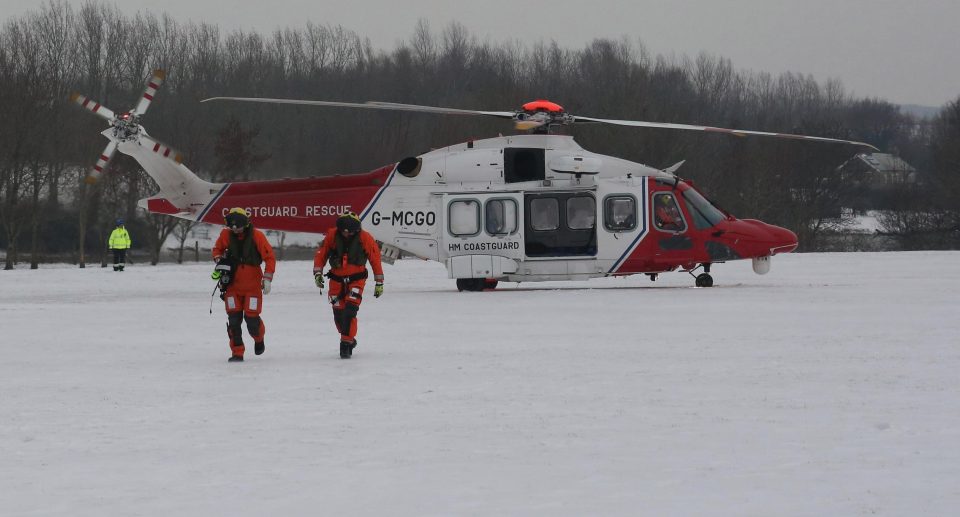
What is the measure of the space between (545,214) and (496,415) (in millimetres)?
15192

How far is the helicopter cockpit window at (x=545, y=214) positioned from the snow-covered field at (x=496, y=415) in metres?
5.60

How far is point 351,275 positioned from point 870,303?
9455mm

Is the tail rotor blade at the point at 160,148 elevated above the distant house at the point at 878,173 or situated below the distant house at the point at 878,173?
below

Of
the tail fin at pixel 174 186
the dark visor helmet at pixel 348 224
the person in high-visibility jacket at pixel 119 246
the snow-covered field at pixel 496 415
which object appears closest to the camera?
the snow-covered field at pixel 496 415

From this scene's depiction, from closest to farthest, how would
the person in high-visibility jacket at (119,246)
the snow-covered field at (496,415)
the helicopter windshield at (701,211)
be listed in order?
the snow-covered field at (496,415) < the helicopter windshield at (701,211) < the person in high-visibility jacket at (119,246)

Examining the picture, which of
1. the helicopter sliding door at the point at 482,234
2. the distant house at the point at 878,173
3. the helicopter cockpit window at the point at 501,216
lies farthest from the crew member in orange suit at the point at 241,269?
the distant house at the point at 878,173

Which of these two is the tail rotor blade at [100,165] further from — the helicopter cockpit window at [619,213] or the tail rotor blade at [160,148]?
the helicopter cockpit window at [619,213]

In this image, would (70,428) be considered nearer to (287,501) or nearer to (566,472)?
(287,501)

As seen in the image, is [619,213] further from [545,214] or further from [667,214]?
[545,214]

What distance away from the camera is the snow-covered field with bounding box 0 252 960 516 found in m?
6.65

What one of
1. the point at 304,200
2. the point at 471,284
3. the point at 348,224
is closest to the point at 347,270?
the point at 348,224

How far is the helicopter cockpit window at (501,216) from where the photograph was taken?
24312 millimetres

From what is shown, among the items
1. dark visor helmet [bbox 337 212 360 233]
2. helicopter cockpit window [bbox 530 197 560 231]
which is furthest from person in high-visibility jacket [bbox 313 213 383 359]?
helicopter cockpit window [bbox 530 197 560 231]

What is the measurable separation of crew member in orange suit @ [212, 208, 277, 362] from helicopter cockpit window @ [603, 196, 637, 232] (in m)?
11.7
